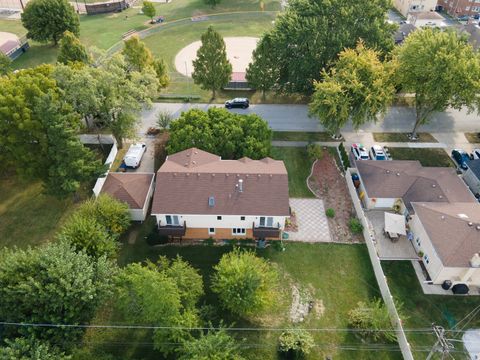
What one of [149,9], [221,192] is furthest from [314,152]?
[149,9]

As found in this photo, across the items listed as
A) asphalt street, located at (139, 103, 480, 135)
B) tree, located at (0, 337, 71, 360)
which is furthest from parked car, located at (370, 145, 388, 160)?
tree, located at (0, 337, 71, 360)

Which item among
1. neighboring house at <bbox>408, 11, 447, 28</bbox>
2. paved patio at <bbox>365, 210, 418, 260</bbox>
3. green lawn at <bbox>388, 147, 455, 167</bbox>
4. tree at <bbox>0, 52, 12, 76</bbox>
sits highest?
neighboring house at <bbox>408, 11, 447, 28</bbox>

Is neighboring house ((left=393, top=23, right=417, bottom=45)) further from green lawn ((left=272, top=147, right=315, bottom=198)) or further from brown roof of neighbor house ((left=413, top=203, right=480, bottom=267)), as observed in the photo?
brown roof of neighbor house ((left=413, top=203, right=480, bottom=267))

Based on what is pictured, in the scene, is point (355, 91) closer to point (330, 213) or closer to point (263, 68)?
point (330, 213)

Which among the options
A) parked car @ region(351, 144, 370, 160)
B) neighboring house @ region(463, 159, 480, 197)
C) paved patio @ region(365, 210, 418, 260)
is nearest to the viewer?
paved patio @ region(365, 210, 418, 260)

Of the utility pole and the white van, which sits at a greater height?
the utility pole

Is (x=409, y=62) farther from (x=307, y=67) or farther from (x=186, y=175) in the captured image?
(x=186, y=175)
